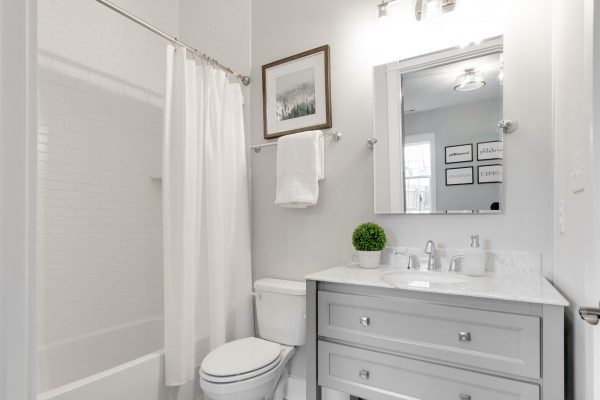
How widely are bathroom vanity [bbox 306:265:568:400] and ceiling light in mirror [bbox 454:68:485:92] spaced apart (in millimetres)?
899

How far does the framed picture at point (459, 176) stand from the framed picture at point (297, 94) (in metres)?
0.75

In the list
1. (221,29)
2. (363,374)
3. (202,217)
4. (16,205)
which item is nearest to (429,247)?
(363,374)

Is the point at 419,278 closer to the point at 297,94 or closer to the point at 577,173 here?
the point at 577,173

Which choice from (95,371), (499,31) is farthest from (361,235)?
(95,371)

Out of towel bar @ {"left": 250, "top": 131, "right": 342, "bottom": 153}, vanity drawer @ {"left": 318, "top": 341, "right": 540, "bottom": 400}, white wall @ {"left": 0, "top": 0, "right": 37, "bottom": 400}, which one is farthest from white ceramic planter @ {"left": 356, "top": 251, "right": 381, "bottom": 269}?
white wall @ {"left": 0, "top": 0, "right": 37, "bottom": 400}

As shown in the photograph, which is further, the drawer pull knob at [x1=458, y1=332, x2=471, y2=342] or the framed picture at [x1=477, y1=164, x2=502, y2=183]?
the framed picture at [x1=477, y1=164, x2=502, y2=183]

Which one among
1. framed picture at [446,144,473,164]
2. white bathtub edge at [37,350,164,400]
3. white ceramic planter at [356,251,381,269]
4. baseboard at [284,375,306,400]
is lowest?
baseboard at [284,375,306,400]

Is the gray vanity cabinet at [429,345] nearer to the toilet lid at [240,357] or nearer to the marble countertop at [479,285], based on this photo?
the marble countertop at [479,285]

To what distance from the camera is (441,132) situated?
1.73 m

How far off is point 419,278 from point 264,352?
874 mm

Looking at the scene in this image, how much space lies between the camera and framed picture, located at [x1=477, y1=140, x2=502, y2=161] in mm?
1590

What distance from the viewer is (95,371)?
2234 millimetres

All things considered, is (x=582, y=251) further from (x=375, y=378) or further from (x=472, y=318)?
(x=375, y=378)

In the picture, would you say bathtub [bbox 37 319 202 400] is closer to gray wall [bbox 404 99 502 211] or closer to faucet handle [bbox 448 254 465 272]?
faucet handle [bbox 448 254 465 272]
